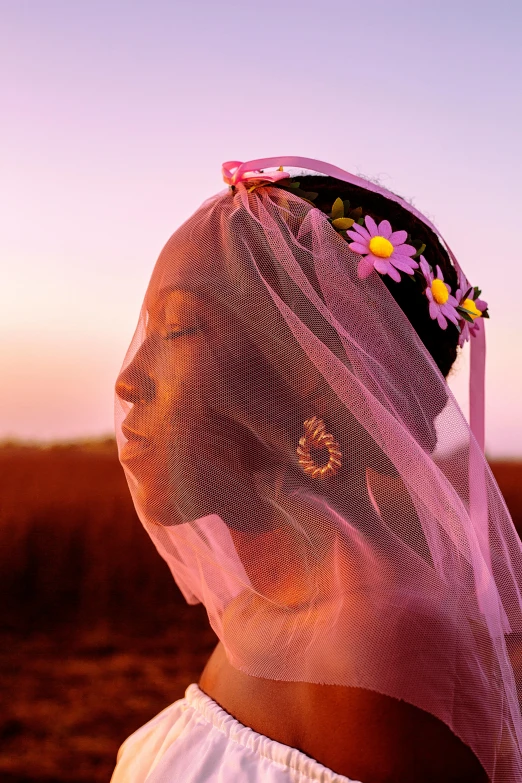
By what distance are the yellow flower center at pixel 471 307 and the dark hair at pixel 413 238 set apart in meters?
0.04

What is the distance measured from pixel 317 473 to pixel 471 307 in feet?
1.72

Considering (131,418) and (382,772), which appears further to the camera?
(131,418)

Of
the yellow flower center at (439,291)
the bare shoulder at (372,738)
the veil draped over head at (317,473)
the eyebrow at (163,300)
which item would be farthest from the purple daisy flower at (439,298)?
the bare shoulder at (372,738)

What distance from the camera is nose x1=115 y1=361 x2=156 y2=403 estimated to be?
1307 millimetres

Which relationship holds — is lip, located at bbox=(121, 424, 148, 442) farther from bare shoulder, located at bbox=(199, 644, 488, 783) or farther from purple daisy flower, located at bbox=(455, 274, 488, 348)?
purple daisy flower, located at bbox=(455, 274, 488, 348)

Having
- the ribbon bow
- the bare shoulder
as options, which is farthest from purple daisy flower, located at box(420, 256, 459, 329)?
the bare shoulder

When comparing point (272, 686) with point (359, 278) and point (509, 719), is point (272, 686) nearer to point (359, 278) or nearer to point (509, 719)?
point (509, 719)

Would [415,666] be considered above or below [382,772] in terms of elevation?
above

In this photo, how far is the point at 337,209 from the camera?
129 centimetres

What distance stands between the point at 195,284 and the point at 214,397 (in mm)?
201

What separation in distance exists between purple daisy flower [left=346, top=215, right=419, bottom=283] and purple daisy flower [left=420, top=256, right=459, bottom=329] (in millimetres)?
32

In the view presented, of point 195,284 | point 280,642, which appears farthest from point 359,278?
point 280,642

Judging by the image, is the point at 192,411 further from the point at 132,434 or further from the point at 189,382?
the point at 132,434

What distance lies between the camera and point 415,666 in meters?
1.00
